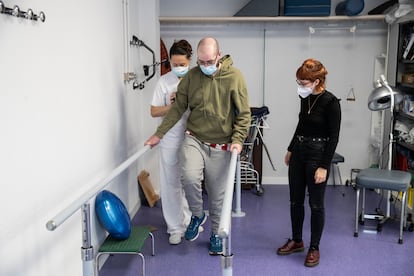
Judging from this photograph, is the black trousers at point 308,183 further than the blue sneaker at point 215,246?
No

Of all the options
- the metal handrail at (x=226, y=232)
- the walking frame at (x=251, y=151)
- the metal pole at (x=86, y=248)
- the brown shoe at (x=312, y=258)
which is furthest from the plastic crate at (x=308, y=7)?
the metal pole at (x=86, y=248)

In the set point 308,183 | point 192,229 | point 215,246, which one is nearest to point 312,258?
point 308,183

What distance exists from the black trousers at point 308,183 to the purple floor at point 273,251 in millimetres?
289

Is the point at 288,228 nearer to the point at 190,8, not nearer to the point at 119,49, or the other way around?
the point at 119,49

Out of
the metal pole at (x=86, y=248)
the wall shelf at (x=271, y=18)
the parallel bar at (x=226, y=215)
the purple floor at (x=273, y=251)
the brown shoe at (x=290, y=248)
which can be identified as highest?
the wall shelf at (x=271, y=18)

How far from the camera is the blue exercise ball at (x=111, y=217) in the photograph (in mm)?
3270

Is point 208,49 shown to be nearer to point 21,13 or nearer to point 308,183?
point 308,183

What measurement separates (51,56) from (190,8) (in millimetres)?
3454

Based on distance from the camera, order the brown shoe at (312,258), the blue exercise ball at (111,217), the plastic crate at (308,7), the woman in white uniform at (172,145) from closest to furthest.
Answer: the blue exercise ball at (111,217) → the brown shoe at (312,258) → the woman in white uniform at (172,145) → the plastic crate at (308,7)

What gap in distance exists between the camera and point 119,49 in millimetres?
3965

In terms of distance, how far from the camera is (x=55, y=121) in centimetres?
255

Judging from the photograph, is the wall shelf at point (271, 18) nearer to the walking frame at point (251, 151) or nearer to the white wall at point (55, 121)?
the walking frame at point (251, 151)

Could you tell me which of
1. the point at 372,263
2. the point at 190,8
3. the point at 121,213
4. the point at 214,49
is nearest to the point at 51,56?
the point at 214,49

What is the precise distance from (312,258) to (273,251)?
36 cm
